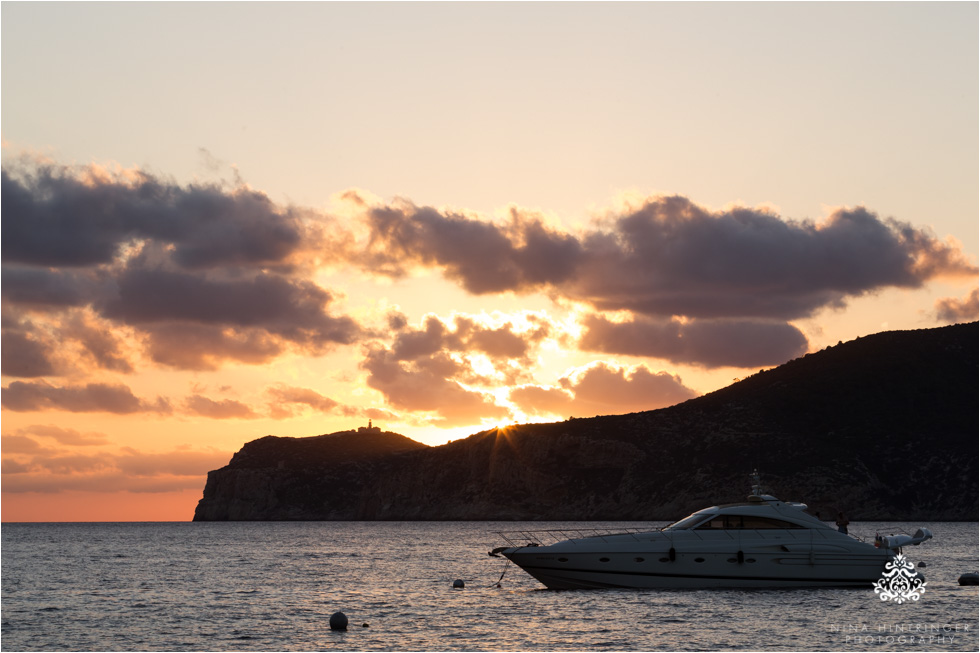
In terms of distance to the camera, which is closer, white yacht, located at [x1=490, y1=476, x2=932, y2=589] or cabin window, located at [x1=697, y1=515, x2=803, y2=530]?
white yacht, located at [x1=490, y1=476, x2=932, y2=589]

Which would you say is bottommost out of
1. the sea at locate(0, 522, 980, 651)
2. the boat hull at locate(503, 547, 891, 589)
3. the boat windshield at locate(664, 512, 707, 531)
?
the sea at locate(0, 522, 980, 651)

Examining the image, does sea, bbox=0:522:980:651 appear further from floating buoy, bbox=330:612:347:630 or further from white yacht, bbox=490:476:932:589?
white yacht, bbox=490:476:932:589

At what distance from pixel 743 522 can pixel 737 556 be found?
1.61 meters

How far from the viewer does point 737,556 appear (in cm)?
5100

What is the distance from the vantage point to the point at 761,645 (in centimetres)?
3953

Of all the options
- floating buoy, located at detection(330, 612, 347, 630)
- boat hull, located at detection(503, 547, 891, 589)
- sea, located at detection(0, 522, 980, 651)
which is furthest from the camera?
boat hull, located at detection(503, 547, 891, 589)

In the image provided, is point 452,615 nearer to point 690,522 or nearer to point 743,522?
point 690,522

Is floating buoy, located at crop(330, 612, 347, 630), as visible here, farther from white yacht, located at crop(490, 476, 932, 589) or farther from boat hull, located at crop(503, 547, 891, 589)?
boat hull, located at crop(503, 547, 891, 589)

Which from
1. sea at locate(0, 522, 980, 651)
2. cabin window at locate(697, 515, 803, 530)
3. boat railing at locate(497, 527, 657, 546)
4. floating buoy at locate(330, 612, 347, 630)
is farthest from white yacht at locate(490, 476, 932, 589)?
floating buoy at locate(330, 612, 347, 630)

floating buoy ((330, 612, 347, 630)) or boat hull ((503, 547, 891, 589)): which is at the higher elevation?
boat hull ((503, 547, 891, 589))

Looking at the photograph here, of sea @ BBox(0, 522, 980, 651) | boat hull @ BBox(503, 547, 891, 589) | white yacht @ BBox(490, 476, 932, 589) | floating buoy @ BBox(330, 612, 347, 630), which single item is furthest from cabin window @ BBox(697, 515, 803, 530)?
floating buoy @ BBox(330, 612, 347, 630)

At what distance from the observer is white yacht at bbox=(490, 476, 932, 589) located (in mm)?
51031

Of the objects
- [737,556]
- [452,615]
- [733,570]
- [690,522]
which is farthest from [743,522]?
[452,615]

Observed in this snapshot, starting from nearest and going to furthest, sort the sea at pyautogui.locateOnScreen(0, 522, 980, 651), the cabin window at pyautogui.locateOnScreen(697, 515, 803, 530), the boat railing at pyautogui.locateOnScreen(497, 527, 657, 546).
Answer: the sea at pyautogui.locateOnScreen(0, 522, 980, 651) < the cabin window at pyautogui.locateOnScreen(697, 515, 803, 530) < the boat railing at pyautogui.locateOnScreen(497, 527, 657, 546)
